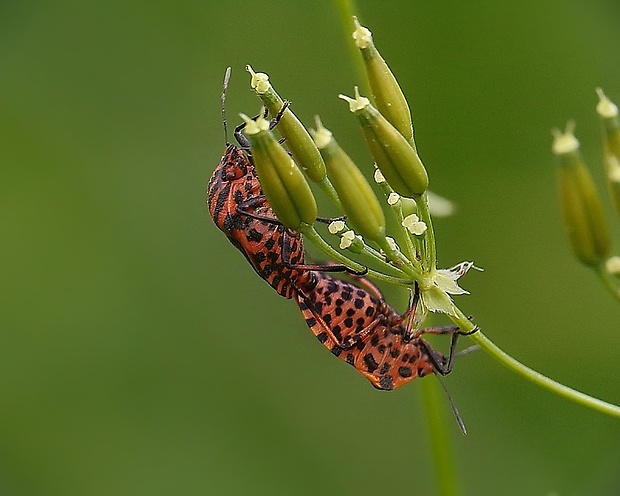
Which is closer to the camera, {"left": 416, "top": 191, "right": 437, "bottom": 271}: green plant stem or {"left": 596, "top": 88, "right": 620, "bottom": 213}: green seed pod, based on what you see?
{"left": 596, "top": 88, "right": 620, "bottom": 213}: green seed pod

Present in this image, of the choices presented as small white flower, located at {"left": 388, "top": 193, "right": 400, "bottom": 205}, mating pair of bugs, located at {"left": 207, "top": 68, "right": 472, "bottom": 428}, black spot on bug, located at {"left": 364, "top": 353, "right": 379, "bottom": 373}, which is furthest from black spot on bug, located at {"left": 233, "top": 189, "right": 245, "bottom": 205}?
black spot on bug, located at {"left": 364, "top": 353, "right": 379, "bottom": 373}

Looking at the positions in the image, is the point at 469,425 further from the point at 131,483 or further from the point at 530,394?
the point at 131,483

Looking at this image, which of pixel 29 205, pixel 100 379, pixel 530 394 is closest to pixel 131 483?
pixel 100 379

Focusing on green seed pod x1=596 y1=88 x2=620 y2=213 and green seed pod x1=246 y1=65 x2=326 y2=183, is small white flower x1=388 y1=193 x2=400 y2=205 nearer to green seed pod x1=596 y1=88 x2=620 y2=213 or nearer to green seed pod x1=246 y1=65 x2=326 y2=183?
green seed pod x1=246 y1=65 x2=326 y2=183

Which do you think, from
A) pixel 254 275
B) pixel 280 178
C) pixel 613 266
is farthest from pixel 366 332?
pixel 254 275

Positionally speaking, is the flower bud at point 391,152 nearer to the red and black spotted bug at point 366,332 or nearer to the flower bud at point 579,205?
the flower bud at point 579,205

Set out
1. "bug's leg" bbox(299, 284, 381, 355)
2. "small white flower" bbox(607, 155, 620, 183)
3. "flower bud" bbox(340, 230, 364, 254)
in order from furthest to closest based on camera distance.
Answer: "bug's leg" bbox(299, 284, 381, 355) < "flower bud" bbox(340, 230, 364, 254) < "small white flower" bbox(607, 155, 620, 183)
